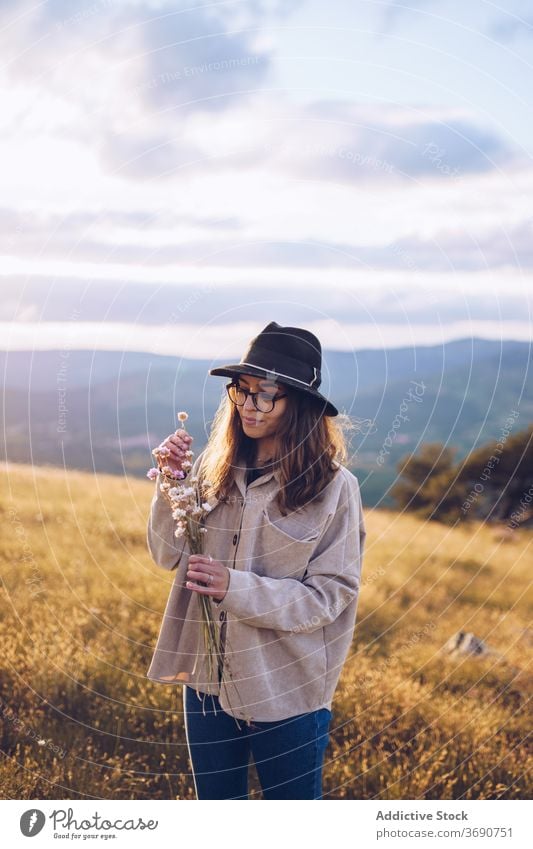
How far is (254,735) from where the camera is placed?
370cm

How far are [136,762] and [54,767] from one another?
1.63ft

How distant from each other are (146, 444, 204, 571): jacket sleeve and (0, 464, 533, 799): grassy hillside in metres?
1.86

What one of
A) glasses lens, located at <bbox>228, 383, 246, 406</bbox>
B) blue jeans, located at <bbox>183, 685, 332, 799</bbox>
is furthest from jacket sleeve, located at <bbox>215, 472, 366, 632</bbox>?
glasses lens, located at <bbox>228, 383, 246, 406</bbox>

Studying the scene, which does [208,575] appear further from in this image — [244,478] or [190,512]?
[244,478]

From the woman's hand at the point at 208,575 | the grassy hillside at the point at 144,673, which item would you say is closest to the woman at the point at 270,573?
the woman's hand at the point at 208,575

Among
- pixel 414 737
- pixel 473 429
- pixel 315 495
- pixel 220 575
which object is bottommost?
pixel 414 737

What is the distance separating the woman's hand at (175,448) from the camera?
358 cm

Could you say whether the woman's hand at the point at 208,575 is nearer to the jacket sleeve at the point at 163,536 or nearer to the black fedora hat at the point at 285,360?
the jacket sleeve at the point at 163,536

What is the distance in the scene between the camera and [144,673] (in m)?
6.02

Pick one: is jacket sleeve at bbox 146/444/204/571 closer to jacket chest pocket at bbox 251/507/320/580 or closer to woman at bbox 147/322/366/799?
woman at bbox 147/322/366/799

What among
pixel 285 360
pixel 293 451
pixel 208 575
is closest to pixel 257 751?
pixel 208 575

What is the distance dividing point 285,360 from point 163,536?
0.93 meters

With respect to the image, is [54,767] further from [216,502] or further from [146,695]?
[216,502]
